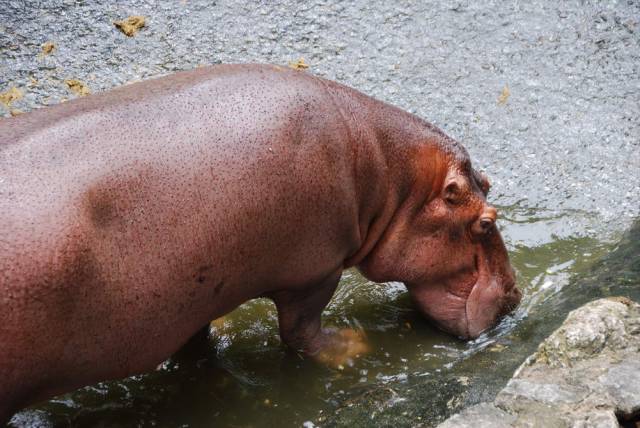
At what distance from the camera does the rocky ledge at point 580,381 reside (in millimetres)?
2668

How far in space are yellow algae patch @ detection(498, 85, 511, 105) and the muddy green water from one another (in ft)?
4.14

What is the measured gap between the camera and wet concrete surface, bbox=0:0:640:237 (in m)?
5.40

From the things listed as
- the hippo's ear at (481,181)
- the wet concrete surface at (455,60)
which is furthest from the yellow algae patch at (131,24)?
the hippo's ear at (481,181)

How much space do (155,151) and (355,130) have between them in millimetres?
1038

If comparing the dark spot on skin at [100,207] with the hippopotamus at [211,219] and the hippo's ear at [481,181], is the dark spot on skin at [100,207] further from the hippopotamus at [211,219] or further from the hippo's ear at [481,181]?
the hippo's ear at [481,181]

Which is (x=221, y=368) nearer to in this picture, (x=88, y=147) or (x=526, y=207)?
(x=88, y=147)

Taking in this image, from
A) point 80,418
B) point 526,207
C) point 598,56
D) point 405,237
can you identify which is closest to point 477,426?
point 405,237

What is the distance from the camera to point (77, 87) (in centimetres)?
556

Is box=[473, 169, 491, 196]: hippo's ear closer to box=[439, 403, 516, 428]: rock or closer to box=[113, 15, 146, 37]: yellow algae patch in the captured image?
box=[439, 403, 516, 428]: rock

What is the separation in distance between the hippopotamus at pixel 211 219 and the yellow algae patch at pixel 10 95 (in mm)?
2307

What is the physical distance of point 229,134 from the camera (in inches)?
130

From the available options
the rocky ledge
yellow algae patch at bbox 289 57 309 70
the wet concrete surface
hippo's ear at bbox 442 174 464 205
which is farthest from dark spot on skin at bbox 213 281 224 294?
yellow algae patch at bbox 289 57 309 70

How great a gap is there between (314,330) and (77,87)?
263 centimetres

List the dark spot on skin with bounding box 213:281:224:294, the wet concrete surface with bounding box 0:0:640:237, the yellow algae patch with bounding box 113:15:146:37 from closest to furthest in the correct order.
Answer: the dark spot on skin with bounding box 213:281:224:294 → the wet concrete surface with bounding box 0:0:640:237 → the yellow algae patch with bounding box 113:15:146:37
